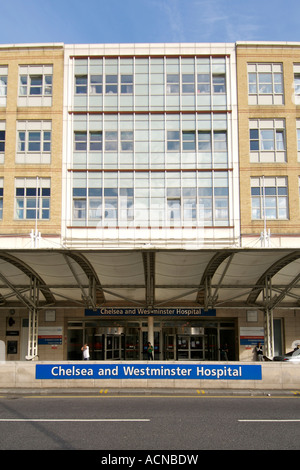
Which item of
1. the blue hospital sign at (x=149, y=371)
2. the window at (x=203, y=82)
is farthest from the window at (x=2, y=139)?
the blue hospital sign at (x=149, y=371)

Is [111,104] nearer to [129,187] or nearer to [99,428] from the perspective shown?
[129,187]

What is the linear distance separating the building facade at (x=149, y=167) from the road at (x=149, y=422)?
12.6 metres

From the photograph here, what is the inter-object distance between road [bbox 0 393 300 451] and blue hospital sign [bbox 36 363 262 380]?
1351mm

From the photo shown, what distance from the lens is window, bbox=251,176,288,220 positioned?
28.7m

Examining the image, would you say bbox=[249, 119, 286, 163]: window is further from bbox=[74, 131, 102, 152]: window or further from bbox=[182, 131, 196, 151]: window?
bbox=[74, 131, 102, 152]: window

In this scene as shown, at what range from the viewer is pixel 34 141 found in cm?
2930

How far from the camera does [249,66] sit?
29.7 metres

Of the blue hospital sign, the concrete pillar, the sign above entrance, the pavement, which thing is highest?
the sign above entrance

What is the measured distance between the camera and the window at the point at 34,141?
95.7 ft

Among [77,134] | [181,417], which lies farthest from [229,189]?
[181,417]

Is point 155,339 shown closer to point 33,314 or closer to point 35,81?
point 33,314

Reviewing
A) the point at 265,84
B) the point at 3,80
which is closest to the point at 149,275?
the point at 265,84

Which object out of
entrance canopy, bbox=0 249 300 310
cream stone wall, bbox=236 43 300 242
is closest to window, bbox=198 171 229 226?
cream stone wall, bbox=236 43 300 242

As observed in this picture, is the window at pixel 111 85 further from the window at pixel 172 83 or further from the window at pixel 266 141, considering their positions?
the window at pixel 266 141
